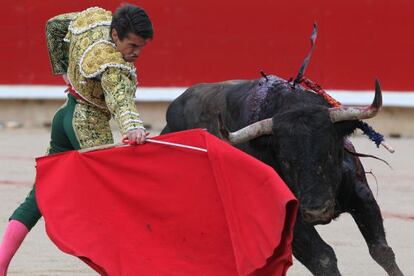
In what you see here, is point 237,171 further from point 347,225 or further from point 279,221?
point 347,225

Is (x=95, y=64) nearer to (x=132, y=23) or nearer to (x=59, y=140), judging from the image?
(x=132, y=23)

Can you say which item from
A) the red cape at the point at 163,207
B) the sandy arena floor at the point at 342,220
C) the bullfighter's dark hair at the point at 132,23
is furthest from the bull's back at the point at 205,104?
the bullfighter's dark hair at the point at 132,23

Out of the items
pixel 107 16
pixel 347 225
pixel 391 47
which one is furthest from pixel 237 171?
pixel 391 47

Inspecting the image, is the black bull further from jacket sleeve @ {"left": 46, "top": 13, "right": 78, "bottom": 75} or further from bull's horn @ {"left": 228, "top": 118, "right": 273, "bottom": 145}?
jacket sleeve @ {"left": 46, "top": 13, "right": 78, "bottom": 75}

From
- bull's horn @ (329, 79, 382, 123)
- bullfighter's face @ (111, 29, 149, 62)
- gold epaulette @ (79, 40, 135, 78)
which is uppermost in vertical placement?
bullfighter's face @ (111, 29, 149, 62)

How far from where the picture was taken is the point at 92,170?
3527mm

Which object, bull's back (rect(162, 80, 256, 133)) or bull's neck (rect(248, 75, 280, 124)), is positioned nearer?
bull's neck (rect(248, 75, 280, 124))

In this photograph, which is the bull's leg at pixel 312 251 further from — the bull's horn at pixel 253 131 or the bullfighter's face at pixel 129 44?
the bullfighter's face at pixel 129 44

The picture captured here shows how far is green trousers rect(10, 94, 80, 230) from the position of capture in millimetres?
3691

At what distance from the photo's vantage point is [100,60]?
11.3 feet

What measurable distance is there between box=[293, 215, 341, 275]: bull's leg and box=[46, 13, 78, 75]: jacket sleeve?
37.5 inches

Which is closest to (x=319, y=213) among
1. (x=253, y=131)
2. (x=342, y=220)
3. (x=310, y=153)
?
(x=310, y=153)

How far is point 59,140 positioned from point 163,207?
52 centimetres

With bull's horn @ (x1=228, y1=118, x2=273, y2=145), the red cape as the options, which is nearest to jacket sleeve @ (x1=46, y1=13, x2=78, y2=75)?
the red cape
